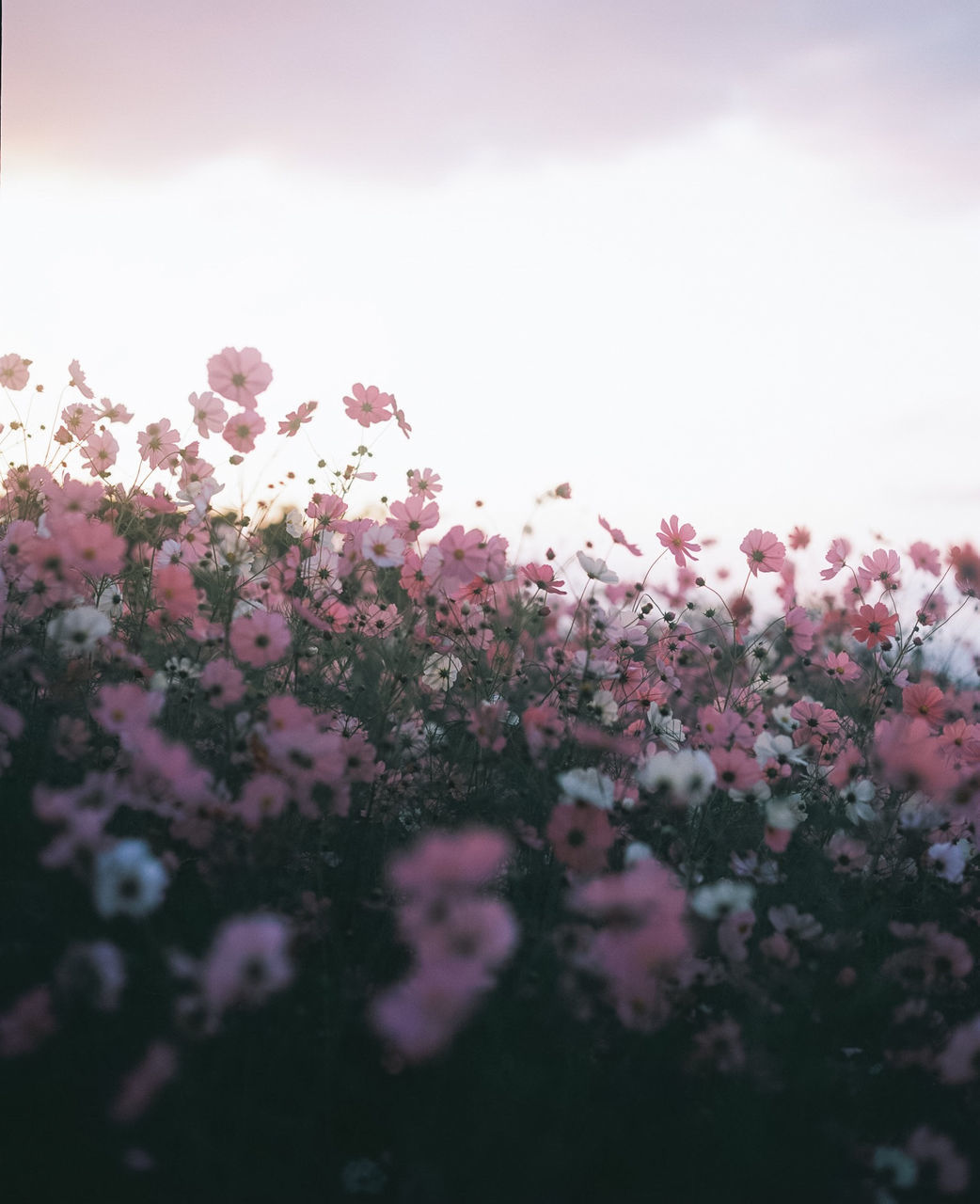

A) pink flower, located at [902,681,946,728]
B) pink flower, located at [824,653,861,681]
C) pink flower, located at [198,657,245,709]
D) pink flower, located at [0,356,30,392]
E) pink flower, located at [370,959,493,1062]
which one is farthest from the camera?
pink flower, located at [0,356,30,392]

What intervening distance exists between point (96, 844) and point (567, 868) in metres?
0.91

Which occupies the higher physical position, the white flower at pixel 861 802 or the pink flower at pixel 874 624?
the pink flower at pixel 874 624

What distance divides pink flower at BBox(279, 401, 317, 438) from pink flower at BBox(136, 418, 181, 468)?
0.44 m

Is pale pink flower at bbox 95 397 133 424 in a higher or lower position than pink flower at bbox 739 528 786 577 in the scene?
higher

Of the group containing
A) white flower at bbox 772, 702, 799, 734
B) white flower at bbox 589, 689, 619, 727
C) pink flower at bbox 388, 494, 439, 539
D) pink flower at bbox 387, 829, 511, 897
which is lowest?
white flower at bbox 772, 702, 799, 734

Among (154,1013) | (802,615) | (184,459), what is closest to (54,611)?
(184,459)

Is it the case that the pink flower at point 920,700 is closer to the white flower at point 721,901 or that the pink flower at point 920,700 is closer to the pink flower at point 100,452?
the white flower at point 721,901

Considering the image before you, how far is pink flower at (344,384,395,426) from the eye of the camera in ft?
8.66

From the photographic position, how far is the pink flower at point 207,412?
2.49m

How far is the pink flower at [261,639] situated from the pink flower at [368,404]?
3.51 ft

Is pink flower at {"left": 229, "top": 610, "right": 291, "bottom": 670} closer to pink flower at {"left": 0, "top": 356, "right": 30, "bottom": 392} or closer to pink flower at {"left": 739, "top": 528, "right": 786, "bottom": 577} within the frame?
pink flower at {"left": 739, "top": 528, "right": 786, "bottom": 577}

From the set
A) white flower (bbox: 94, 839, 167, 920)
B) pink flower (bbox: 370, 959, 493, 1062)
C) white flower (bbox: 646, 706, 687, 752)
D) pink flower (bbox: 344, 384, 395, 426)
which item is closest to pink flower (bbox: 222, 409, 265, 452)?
pink flower (bbox: 344, 384, 395, 426)

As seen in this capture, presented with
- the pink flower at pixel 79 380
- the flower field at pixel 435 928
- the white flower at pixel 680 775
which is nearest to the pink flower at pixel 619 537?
the flower field at pixel 435 928

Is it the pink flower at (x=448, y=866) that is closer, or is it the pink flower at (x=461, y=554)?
the pink flower at (x=448, y=866)
